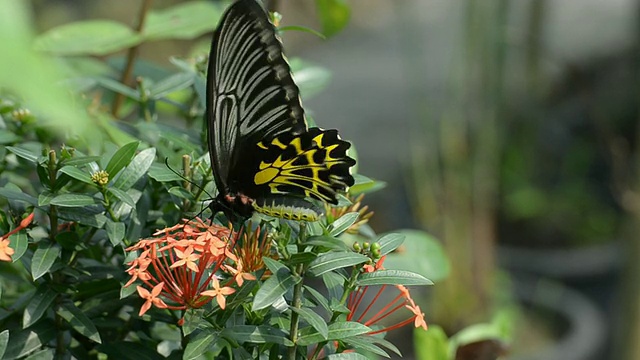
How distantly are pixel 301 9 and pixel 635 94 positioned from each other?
1919 millimetres

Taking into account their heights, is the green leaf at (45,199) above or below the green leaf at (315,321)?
above

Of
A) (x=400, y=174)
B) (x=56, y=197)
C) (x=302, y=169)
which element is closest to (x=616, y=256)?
(x=400, y=174)

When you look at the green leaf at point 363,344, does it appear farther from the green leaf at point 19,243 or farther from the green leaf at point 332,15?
the green leaf at point 332,15

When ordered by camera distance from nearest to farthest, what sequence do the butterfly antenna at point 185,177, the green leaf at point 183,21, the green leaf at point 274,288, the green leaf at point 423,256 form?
1. the green leaf at point 274,288
2. the butterfly antenna at point 185,177
3. the green leaf at point 423,256
4. the green leaf at point 183,21

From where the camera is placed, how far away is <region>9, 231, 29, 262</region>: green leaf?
0.56 metres

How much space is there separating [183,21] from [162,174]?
552mm

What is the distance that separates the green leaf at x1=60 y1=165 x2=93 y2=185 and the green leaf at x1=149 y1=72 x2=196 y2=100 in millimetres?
220

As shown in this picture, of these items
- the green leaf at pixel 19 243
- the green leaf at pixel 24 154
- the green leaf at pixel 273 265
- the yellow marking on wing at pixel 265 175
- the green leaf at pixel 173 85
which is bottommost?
the green leaf at pixel 19 243

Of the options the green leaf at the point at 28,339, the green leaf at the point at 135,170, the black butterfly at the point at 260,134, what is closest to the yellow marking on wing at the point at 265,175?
the black butterfly at the point at 260,134

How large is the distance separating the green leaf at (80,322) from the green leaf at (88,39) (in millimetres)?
504

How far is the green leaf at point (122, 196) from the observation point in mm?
574

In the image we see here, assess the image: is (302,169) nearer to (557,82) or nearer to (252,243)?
(252,243)

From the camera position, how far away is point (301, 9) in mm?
4012

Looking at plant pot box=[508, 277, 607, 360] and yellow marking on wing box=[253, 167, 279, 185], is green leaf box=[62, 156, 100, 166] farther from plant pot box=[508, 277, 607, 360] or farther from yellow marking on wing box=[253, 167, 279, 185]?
plant pot box=[508, 277, 607, 360]
